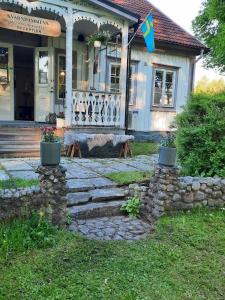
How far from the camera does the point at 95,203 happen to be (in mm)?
4359

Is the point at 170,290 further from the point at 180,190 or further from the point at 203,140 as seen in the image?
the point at 203,140

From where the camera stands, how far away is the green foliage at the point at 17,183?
4328mm

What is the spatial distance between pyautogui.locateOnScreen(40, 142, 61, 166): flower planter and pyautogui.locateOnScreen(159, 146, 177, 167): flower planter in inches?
58.3

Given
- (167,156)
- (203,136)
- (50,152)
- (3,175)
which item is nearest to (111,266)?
(50,152)

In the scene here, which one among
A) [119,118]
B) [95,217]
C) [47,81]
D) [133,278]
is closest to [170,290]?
[133,278]

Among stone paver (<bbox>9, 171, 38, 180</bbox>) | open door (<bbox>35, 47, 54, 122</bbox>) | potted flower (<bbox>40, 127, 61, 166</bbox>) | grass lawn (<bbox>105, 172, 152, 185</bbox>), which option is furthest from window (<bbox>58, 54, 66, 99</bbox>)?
potted flower (<bbox>40, 127, 61, 166</bbox>)

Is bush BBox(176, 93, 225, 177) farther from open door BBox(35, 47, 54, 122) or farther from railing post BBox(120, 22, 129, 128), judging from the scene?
open door BBox(35, 47, 54, 122)

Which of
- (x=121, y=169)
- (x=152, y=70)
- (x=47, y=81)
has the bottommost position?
(x=121, y=169)

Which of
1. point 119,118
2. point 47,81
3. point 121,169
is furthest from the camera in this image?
point 47,81

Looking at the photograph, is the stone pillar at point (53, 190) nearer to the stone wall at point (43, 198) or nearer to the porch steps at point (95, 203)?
the stone wall at point (43, 198)

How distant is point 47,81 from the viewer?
9.20 meters

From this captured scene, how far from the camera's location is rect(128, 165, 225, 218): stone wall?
13.6 feet

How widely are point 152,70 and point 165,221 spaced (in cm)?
779

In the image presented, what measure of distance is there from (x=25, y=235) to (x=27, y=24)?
542 cm
